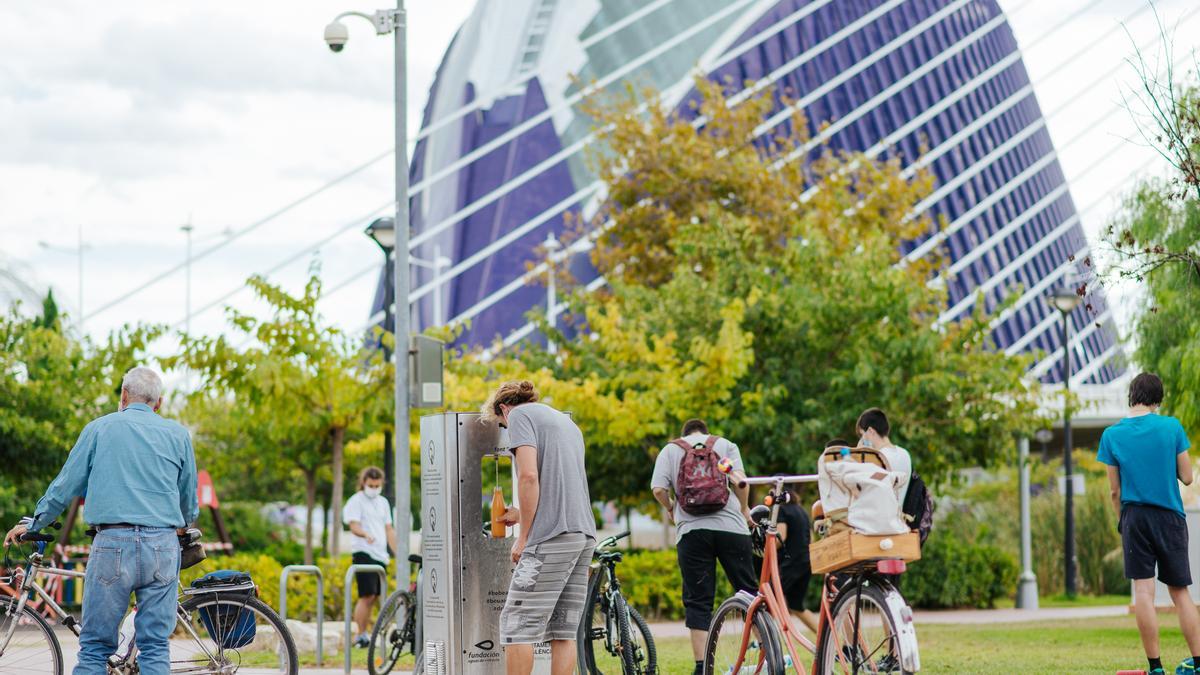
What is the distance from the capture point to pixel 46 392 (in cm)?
1984

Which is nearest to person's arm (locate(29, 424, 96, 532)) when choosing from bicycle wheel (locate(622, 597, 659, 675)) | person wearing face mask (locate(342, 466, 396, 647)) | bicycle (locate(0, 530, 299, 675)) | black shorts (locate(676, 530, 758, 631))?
bicycle (locate(0, 530, 299, 675))

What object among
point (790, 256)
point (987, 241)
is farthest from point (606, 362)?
point (987, 241)

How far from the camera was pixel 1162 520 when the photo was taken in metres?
8.50

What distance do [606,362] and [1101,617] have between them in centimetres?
710

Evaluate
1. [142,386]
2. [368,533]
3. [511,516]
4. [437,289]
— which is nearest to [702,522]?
[511,516]

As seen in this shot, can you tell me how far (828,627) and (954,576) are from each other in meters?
15.6

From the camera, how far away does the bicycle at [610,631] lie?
8555 mm

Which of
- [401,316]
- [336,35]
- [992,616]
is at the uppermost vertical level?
[336,35]

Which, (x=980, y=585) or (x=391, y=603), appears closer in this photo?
(x=391, y=603)

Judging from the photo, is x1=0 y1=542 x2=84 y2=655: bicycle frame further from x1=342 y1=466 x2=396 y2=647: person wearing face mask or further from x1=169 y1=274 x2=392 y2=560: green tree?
x1=169 y1=274 x2=392 y2=560: green tree

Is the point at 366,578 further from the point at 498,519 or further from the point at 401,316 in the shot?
the point at 498,519

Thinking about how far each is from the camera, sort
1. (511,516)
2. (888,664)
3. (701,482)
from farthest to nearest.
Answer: (701,482) < (511,516) < (888,664)

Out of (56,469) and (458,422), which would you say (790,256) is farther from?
(458,422)

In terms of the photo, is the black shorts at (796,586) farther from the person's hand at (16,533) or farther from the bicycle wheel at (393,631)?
the person's hand at (16,533)
